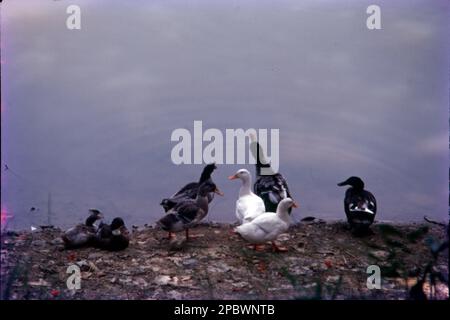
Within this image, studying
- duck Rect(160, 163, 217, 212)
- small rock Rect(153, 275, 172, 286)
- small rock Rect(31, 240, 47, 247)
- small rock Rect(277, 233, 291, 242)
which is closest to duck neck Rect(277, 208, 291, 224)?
small rock Rect(277, 233, 291, 242)

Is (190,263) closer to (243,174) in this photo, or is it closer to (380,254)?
(243,174)

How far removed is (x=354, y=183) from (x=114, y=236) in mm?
1950

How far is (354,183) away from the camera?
4504 mm

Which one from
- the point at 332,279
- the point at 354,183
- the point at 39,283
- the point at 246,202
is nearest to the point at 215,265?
the point at 246,202

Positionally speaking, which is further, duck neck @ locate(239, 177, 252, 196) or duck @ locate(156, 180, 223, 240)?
duck neck @ locate(239, 177, 252, 196)

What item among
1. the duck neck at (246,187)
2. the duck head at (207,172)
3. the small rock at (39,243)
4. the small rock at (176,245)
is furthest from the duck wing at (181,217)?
the small rock at (39,243)

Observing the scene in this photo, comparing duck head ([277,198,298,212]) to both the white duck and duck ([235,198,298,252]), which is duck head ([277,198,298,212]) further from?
the white duck

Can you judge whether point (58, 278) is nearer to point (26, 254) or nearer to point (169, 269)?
point (26, 254)

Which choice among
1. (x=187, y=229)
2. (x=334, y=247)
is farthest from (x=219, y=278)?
(x=334, y=247)

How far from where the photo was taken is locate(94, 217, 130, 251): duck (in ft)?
14.1

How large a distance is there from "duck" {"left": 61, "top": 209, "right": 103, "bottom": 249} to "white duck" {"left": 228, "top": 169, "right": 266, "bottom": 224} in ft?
3.64

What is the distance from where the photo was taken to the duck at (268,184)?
452cm

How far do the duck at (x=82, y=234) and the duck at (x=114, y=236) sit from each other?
0.24 feet
